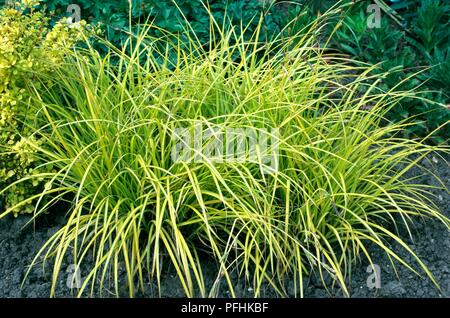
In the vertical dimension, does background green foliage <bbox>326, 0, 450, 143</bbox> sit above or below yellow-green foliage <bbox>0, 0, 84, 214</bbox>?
above

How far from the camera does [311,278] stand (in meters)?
3.59

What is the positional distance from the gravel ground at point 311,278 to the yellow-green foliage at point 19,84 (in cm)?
15

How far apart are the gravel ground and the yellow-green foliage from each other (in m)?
0.15

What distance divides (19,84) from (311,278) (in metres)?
1.83

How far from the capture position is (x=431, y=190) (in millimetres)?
4305

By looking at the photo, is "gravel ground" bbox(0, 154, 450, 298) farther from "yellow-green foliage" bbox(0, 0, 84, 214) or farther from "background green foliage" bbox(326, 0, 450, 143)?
"background green foliage" bbox(326, 0, 450, 143)

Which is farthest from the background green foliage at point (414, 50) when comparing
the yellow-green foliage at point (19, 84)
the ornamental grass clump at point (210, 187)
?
the yellow-green foliage at point (19, 84)

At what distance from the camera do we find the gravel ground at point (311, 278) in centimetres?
352

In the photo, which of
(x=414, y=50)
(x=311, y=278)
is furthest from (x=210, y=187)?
(x=414, y=50)

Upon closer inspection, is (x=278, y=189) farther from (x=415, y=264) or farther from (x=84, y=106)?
(x=84, y=106)

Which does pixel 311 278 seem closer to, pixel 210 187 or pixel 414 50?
pixel 210 187

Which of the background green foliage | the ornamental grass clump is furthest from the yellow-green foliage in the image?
the background green foliage

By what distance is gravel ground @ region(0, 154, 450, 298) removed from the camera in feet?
11.6
